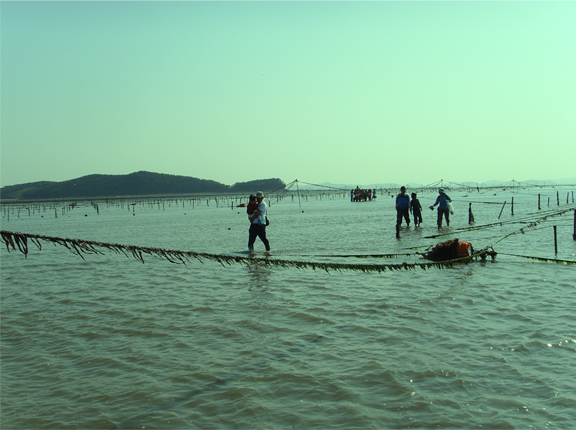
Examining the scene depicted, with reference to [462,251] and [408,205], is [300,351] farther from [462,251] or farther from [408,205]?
[408,205]

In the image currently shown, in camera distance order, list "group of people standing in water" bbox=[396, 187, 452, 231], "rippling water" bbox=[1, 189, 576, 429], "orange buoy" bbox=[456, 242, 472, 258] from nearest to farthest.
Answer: "rippling water" bbox=[1, 189, 576, 429]
"orange buoy" bbox=[456, 242, 472, 258]
"group of people standing in water" bbox=[396, 187, 452, 231]

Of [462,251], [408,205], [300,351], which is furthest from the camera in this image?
[408,205]

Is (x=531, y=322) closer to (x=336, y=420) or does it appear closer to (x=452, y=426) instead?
(x=452, y=426)

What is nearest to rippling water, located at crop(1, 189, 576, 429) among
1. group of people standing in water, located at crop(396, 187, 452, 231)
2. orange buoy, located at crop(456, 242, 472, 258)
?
orange buoy, located at crop(456, 242, 472, 258)

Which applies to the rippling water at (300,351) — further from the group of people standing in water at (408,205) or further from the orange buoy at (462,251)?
the group of people standing in water at (408,205)

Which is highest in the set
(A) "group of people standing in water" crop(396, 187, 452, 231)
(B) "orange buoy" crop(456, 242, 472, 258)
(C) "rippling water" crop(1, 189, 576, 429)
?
(A) "group of people standing in water" crop(396, 187, 452, 231)

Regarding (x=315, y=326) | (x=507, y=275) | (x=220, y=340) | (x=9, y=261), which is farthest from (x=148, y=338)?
(x=9, y=261)

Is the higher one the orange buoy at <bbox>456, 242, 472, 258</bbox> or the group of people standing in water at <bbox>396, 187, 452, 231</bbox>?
the group of people standing in water at <bbox>396, 187, 452, 231</bbox>

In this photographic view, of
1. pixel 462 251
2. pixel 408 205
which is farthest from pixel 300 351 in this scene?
pixel 408 205

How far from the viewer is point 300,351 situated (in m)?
5.99

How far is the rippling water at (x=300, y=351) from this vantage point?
4.45 meters

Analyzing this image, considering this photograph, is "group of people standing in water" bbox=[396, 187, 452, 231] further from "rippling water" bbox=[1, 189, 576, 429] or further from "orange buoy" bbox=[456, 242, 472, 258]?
"rippling water" bbox=[1, 189, 576, 429]

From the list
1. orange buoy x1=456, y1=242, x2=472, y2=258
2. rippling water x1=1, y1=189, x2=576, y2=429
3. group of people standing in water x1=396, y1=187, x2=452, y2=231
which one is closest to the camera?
rippling water x1=1, y1=189, x2=576, y2=429

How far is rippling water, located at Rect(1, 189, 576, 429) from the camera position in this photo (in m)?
4.45
